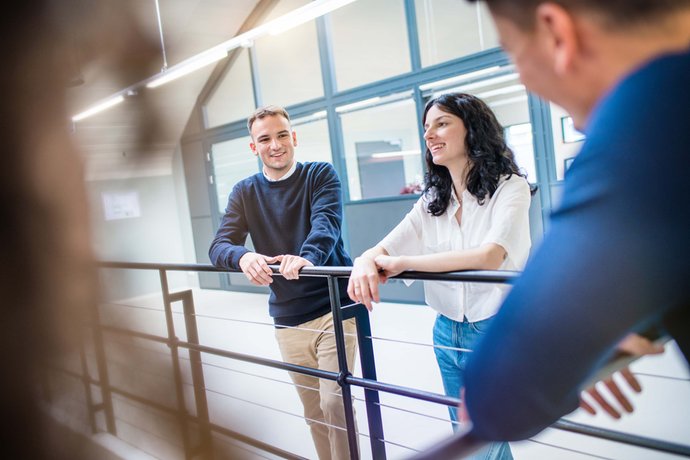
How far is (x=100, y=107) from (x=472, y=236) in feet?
3.47

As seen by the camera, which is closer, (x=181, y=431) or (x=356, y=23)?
(x=181, y=431)

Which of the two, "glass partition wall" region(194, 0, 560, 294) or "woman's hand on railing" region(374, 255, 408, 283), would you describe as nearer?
"woman's hand on railing" region(374, 255, 408, 283)

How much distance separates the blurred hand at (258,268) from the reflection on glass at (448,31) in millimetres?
3003

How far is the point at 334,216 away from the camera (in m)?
1.37

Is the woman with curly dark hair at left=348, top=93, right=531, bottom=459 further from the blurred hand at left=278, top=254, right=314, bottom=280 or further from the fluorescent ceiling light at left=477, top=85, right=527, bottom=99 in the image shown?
the fluorescent ceiling light at left=477, top=85, right=527, bottom=99

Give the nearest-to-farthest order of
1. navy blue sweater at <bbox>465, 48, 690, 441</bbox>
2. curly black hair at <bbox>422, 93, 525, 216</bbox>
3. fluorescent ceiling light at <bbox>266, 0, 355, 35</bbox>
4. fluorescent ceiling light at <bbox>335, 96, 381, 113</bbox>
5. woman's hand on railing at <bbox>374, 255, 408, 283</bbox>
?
1. navy blue sweater at <bbox>465, 48, 690, 441</bbox>
2. woman's hand on railing at <bbox>374, 255, 408, 283</bbox>
3. curly black hair at <bbox>422, 93, 525, 216</bbox>
4. fluorescent ceiling light at <bbox>266, 0, 355, 35</bbox>
5. fluorescent ceiling light at <bbox>335, 96, 381, 113</bbox>

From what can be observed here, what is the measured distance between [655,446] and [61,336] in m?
0.73

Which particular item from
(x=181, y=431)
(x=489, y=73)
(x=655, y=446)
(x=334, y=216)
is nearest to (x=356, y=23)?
(x=489, y=73)

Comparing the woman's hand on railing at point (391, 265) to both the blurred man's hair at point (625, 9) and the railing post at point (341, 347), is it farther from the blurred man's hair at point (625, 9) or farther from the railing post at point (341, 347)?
the blurred man's hair at point (625, 9)

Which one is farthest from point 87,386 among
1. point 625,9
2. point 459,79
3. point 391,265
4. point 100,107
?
point 459,79

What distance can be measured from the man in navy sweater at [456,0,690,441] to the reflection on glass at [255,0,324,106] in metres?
4.90

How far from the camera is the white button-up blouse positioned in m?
1.09

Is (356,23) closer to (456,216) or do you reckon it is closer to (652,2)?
(456,216)

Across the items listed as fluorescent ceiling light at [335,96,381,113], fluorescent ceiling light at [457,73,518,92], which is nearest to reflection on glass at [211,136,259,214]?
fluorescent ceiling light at [335,96,381,113]
